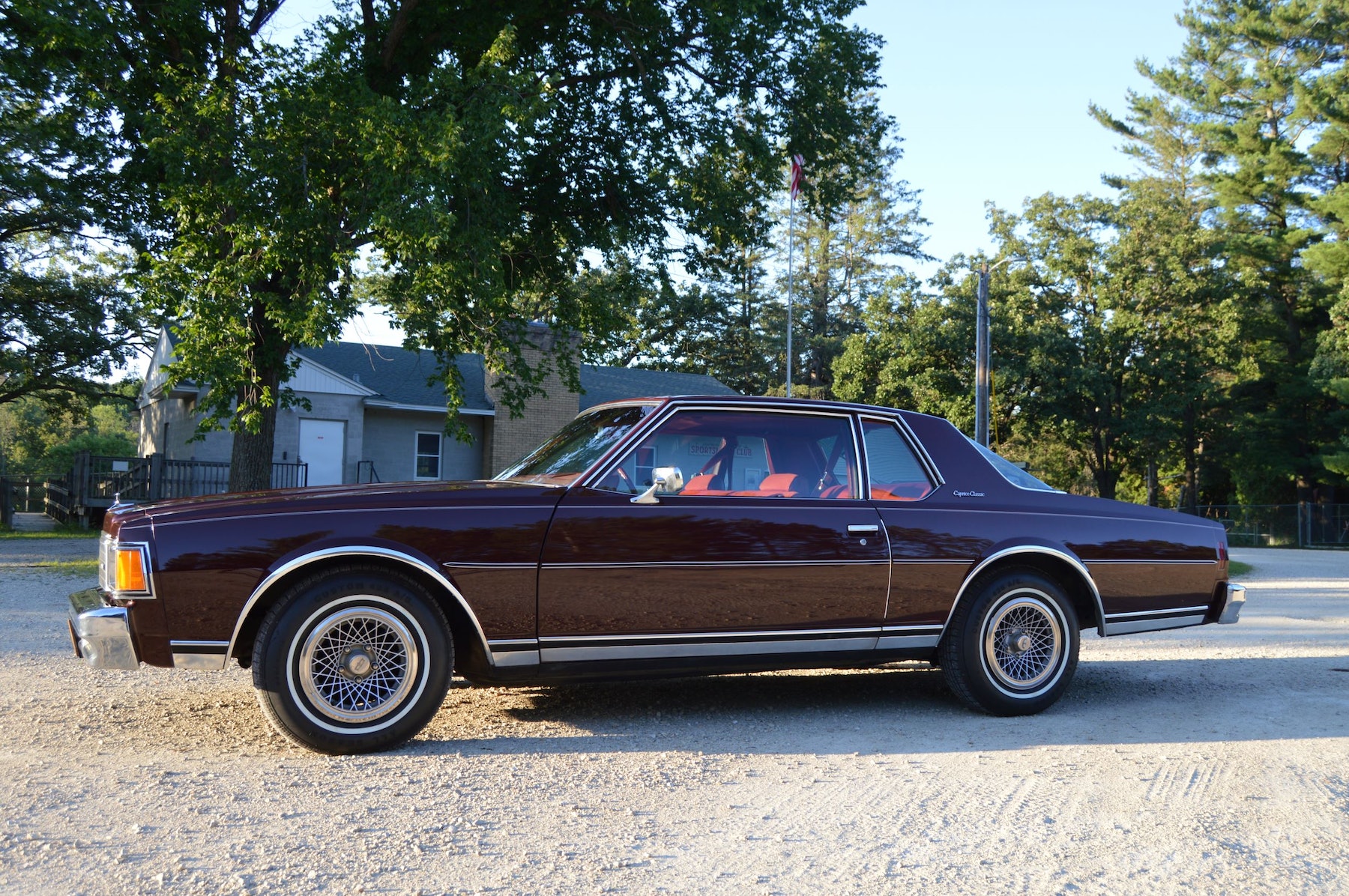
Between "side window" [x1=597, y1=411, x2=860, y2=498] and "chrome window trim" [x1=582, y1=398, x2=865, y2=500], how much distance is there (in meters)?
0.02

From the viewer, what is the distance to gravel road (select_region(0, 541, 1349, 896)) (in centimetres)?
330

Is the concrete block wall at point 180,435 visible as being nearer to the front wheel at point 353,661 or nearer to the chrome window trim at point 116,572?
the chrome window trim at point 116,572

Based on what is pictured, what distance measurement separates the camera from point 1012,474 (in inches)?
242

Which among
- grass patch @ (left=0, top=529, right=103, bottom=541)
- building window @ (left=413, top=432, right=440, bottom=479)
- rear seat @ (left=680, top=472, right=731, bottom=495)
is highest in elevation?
building window @ (left=413, top=432, right=440, bottom=479)

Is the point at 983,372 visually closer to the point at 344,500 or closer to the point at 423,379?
the point at 423,379

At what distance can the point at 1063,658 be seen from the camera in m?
5.88

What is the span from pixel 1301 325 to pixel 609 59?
122 feet

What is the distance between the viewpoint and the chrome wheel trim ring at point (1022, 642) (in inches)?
226

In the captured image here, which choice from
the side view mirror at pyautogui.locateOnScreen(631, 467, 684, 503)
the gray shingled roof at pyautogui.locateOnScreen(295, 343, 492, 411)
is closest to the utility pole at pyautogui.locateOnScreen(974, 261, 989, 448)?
the gray shingled roof at pyautogui.locateOnScreen(295, 343, 492, 411)

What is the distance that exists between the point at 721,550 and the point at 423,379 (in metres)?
26.3

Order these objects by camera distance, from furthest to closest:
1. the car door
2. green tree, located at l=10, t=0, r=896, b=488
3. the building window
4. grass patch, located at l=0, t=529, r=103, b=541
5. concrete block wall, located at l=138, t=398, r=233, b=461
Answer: the building window → concrete block wall, located at l=138, t=398, r=233, b=461 → grass patch, located at l=0, t=529, r=103, b=541 → green tree, located at l=10, t=0, r=896, b=488 → the car door

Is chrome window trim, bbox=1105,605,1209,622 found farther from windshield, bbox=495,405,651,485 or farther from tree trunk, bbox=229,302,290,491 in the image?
tree trunk, bbox=229,302,290,491

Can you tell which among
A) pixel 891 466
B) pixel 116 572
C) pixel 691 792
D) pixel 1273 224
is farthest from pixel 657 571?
pixel 1273 224

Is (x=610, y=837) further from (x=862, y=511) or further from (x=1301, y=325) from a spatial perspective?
(x=1301, y=325)
